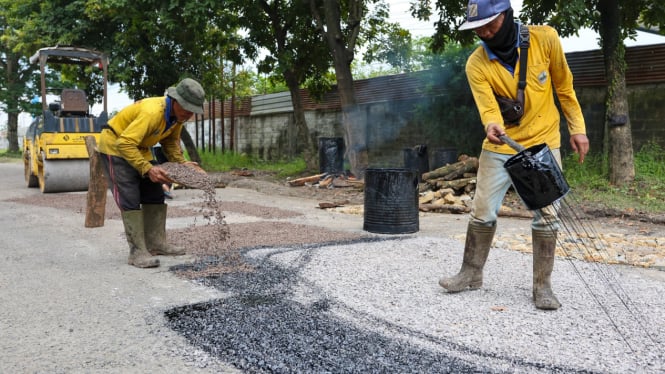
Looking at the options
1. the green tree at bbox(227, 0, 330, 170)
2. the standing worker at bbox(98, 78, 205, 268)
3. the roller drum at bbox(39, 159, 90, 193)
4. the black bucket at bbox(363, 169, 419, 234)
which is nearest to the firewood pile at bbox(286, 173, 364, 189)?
the green tree at bbox(227, 0, 330, 170)

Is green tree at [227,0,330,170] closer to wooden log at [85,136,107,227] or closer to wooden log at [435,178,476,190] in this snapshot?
wooden log at [435,178,476,190]

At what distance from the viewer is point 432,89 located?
13.2 metres

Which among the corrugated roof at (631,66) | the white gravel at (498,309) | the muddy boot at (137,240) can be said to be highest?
the corrugated roof at (631,66)

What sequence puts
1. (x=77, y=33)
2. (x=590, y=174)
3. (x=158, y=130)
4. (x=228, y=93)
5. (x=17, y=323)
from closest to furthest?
(x=17, y=323) → (x=158, y=130) → (x=590, y=174) → (x=77, y=33) → (x=228, y=93)

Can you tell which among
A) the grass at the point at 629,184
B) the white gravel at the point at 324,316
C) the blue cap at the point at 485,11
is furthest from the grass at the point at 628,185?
the blue cap at the point at 485,11

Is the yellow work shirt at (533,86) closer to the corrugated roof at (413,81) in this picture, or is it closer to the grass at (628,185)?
the grass at (628,185)

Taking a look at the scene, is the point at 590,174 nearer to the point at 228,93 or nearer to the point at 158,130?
the point at 158,130

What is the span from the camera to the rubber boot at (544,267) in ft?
11.6

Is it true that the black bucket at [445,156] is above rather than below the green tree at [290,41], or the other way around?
below

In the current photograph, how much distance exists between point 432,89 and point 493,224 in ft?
32.4

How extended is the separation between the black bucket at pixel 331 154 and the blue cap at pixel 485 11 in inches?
399

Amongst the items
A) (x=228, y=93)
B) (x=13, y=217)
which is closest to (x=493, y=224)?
(x=13, y=217)

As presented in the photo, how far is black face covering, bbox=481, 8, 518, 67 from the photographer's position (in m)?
3.40

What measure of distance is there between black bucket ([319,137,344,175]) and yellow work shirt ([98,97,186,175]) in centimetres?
850
